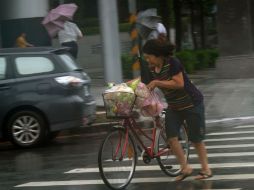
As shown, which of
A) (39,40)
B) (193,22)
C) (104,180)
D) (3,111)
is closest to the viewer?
(104,180)

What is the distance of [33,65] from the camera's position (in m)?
11.5

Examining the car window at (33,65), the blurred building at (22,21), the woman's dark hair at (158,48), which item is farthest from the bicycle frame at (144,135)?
the blurred building at (22,21)

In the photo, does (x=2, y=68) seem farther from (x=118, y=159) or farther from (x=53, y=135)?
(x=118, y=159)

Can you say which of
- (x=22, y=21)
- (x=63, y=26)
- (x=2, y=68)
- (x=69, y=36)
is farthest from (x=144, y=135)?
(x=69, y=36)

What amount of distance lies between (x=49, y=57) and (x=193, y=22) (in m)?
22.4

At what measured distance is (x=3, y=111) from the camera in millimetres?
11297

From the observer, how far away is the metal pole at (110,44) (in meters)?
15.6

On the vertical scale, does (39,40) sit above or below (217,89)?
above

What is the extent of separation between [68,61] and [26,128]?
1.36m

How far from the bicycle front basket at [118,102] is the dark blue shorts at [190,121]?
1.95ft

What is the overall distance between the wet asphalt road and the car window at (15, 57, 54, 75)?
1276 millimetres

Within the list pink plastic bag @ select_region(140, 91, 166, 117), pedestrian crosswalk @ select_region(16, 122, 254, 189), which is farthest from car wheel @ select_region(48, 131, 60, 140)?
pink plastic bag @ select_region(140, 91, 166, 117)

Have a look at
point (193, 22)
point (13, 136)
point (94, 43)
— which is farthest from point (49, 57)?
point (193, 22)

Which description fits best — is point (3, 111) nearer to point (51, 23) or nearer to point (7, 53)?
point (7, 53)
